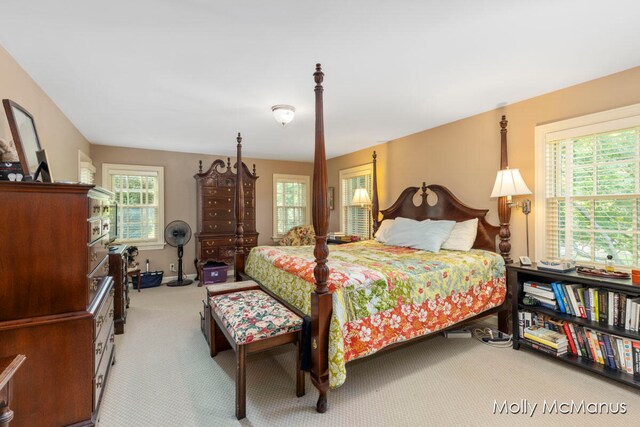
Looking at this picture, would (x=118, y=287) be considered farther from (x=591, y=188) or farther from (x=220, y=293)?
(x=591, y=188)

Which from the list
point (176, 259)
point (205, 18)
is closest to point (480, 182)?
point (205, 18)

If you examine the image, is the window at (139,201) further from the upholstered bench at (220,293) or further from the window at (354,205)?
the window at (354,205)

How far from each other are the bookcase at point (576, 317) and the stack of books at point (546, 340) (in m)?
0.03

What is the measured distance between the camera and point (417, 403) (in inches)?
77.0

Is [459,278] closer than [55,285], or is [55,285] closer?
[55,285]

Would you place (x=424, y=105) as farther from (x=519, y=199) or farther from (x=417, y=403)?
(x=417, y=403)

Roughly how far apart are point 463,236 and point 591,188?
45.8 inches

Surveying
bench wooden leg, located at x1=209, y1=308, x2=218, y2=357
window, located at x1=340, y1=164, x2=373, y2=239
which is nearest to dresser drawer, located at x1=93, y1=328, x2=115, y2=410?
bench wooden leg, located at x1=209, y1=308, x2=218, y2=357

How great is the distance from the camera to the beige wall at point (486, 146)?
2596mm

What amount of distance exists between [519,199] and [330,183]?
3720 mm

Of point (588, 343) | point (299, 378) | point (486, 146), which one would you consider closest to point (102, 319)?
point (299, 378)

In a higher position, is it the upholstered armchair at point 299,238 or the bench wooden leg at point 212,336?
the upholstered armchair at point 299,238

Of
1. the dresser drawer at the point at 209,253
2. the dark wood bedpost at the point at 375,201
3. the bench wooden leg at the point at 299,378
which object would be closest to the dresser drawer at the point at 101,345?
the bench wooden leg at the point at 299,378

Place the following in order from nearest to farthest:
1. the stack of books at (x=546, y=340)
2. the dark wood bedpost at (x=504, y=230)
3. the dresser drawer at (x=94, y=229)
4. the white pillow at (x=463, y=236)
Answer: the dresser drawer at (x=94, y=229), the stack of books at (x=546, y=340), the dark wood bedpost at (x=504, y=230), the white pillow at (x=463, y=236)
